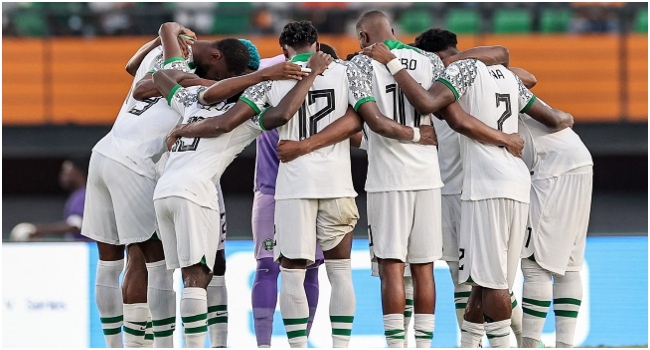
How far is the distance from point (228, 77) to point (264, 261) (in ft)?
4.00

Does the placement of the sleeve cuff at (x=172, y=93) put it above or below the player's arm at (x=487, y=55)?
below

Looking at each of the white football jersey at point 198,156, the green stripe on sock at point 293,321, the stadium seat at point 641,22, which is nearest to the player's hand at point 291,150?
the white football jersey at point 198,156

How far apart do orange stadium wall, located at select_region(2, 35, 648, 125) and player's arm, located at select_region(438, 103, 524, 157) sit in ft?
25.2

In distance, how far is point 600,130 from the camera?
14.5 m

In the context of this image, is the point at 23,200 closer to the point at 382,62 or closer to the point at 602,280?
the point at 602,280

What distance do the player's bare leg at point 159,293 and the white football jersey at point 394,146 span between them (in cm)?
140

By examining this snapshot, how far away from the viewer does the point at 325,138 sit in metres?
6.42

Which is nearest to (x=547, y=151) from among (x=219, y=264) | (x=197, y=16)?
(x=219, y=264)

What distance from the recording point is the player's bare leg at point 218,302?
23.6ft

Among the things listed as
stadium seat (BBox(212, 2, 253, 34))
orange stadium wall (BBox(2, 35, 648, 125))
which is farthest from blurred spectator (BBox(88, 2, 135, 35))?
stadium seat (BBox(212, 2, 253, 34))

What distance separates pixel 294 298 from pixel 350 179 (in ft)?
2.52

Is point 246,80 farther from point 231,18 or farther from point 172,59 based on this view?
point 231,18

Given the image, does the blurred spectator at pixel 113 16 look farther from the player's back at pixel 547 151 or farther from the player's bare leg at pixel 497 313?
the player's bare leg at pixel 497 313

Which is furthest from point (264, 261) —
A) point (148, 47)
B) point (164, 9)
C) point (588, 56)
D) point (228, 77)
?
point (588, 56)
